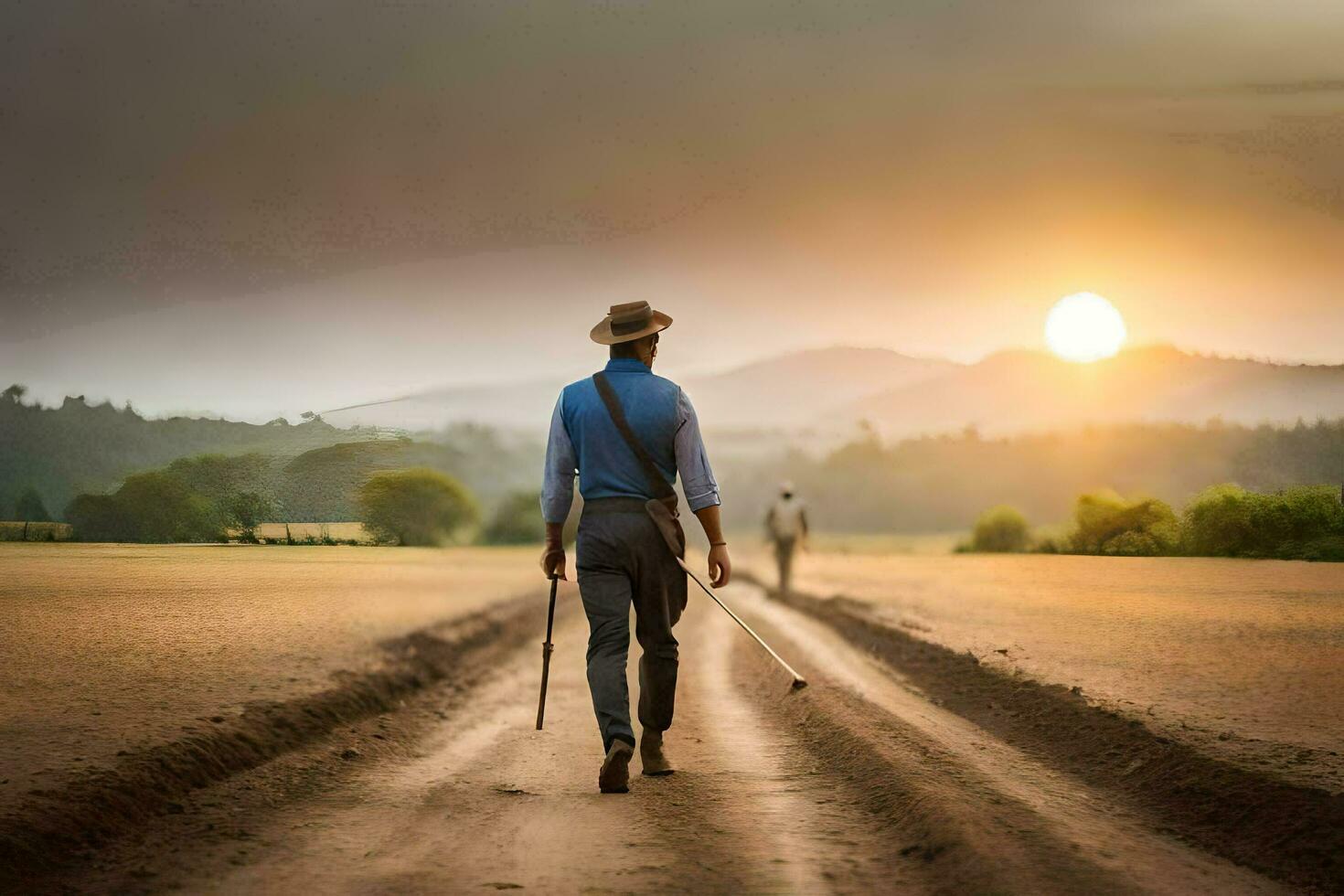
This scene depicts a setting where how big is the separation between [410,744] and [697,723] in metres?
2.19

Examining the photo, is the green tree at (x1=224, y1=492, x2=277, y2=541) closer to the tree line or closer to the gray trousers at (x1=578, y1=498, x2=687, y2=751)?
the gray trousers at (x1=578, y1=498, x2=687, y2=751)

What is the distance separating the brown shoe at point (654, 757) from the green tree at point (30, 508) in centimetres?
625

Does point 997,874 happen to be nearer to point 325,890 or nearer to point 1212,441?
point 325,890

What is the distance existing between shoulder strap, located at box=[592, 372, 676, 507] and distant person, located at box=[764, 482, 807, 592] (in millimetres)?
18405

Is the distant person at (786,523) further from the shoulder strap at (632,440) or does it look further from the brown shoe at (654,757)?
the shoulder strap at (632,440)

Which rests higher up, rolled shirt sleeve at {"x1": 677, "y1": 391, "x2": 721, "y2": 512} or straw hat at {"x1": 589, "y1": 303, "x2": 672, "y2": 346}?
straw hat at {"x1": 589, "y1": 303, "x2": 672, "y2": 346}

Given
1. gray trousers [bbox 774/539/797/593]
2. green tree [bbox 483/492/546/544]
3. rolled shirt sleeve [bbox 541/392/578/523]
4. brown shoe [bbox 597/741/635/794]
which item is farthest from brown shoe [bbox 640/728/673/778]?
green tree [bbox 483/492/546/544]

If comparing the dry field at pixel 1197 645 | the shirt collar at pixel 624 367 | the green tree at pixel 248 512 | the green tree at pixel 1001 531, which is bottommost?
the dry field at pixel 1197 645

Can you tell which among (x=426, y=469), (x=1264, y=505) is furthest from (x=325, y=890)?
(x=426, y=469)

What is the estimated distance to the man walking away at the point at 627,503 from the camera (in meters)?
6.96

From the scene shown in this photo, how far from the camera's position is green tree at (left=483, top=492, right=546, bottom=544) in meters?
30.6

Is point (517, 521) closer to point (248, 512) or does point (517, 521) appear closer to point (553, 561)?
point (248, 512)

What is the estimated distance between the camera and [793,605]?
74.6 ft

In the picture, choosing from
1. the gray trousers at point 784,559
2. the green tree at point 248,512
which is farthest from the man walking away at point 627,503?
the gray trousers at point 784,559
